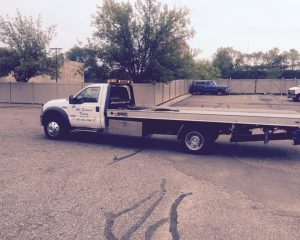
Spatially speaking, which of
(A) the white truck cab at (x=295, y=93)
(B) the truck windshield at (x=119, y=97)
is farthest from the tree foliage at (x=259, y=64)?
(B) the truck windshield at (x=119, y=97)

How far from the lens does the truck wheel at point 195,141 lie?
9.55 meters

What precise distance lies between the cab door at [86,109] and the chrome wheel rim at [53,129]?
63 centimetres

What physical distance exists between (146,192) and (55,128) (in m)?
6.17

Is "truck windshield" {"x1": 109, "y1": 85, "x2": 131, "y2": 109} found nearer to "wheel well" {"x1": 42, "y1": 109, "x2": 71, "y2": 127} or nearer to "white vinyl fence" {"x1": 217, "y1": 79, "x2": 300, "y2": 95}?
"wheel well" {"x1": 42, "y1": 109, "x2": 71, "y2": 127}

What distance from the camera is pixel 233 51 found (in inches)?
3273

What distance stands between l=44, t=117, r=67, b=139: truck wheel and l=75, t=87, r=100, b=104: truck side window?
106 centimetres

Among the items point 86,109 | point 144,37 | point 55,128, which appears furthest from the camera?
point 144,37

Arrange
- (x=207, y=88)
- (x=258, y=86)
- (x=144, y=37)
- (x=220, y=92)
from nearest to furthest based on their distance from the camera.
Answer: (x=144, y=37), (x=207, y=88), (x=220, y=92), (x=258, y=86)

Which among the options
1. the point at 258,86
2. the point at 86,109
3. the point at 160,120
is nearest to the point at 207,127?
the point at 160,120

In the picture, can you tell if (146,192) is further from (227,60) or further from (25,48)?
(227,60)

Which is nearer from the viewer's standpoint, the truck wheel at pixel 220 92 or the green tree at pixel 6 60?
the green tree at pixel 6 60

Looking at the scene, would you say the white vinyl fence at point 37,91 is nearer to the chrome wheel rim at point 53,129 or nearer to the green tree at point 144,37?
the green tree at point 144,37

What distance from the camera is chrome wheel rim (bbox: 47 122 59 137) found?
11.6m

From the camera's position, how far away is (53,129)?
11.6 m
